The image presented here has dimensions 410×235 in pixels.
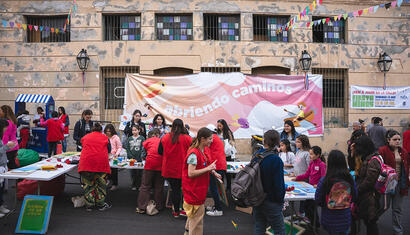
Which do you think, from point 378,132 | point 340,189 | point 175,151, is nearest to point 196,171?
point 175,151

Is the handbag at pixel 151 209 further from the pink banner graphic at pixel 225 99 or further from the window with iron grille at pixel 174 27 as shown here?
the window with iron grille at pixel 174 27

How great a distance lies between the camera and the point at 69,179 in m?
8.10

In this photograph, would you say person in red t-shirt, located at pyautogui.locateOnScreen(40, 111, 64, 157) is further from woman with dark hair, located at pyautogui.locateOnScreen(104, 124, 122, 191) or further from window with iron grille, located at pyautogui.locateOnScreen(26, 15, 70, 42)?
window with iron grille, located at pyautogui.locateOnScreen(26, 15, 70, 42)

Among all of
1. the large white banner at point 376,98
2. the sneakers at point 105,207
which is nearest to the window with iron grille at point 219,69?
the large white banner at point 376,98

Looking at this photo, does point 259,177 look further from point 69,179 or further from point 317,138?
point 317,138

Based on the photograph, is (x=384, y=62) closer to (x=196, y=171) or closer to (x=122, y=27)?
(x=122, y=27)

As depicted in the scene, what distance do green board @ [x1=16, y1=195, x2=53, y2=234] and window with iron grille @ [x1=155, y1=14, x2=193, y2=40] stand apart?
8.44 meters

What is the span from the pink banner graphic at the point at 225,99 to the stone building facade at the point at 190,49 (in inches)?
54.8

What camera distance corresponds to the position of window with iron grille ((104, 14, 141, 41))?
11.6 m

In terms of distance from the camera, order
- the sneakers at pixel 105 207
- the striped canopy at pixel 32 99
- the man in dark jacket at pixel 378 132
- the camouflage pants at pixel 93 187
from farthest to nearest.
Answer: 1. the striped canopy at pixel 32 99
2. the man in dark jacket at pixel 378 132
3. the sneakers at pixel 105 207
4. the camouflage pants at pixel 93 187

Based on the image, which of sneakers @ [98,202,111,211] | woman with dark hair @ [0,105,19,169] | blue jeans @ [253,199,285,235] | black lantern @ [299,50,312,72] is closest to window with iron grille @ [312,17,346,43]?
black lantern @ [299,50,312,72]

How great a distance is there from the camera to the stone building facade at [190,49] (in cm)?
1127

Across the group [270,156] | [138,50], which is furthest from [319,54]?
[270,156]

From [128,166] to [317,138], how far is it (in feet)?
28.0
